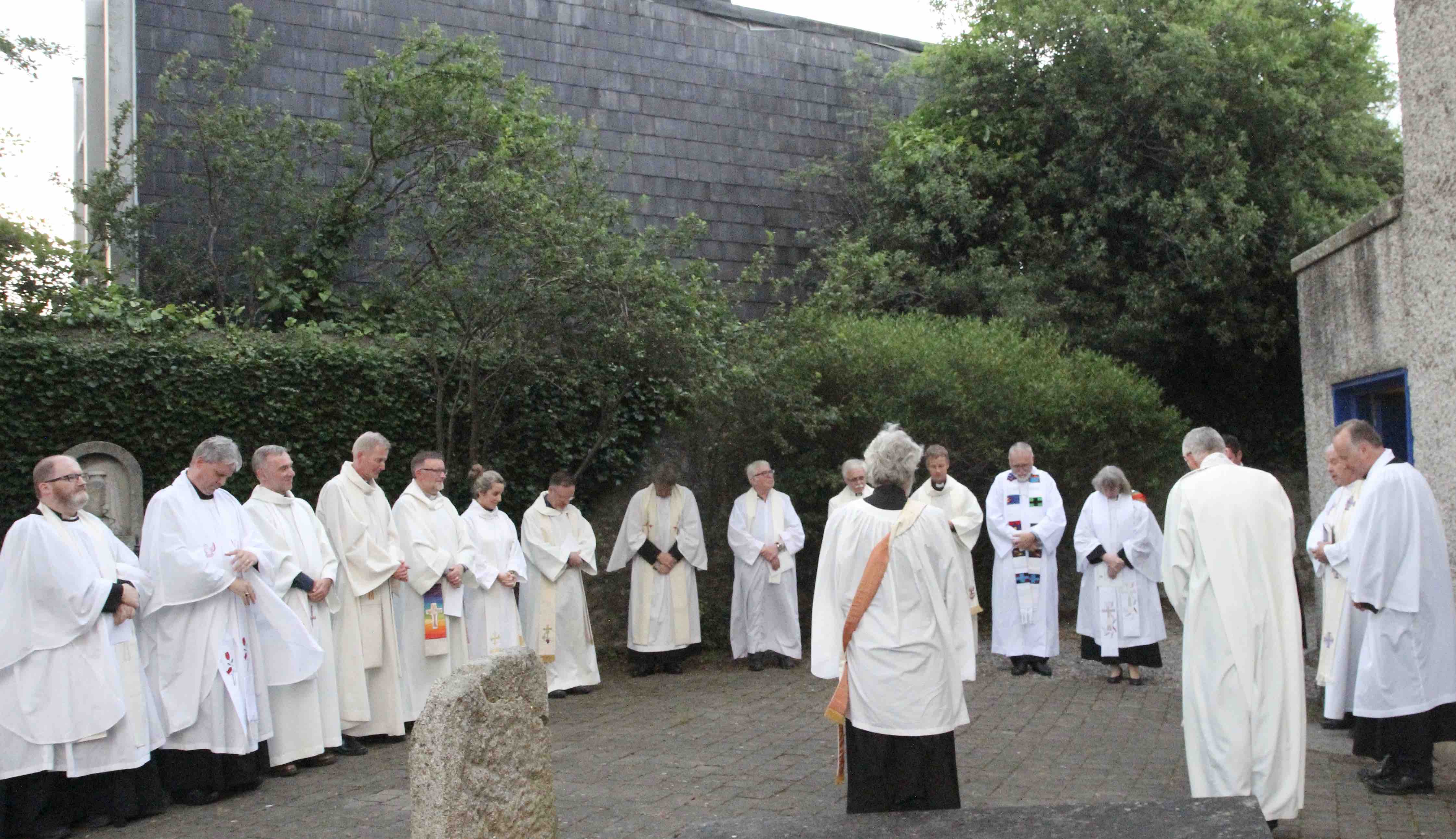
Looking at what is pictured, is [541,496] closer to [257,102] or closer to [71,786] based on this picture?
[71,786]

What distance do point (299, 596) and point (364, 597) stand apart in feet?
2.37

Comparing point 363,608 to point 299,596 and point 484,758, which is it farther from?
point 484,758

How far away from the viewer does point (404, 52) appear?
44.7 feet

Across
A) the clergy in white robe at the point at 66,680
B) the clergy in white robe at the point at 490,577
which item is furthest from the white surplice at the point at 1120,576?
the clergy in white robe at the point at 66,680

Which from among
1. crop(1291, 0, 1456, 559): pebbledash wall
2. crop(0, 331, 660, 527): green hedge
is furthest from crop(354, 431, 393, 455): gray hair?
crop(1291, 0, 1456, 559): pebbledash wall

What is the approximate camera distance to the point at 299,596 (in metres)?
7.86

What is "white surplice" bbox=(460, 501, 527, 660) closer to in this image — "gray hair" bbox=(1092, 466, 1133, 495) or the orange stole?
the orange stole

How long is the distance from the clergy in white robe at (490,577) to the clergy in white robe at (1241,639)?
5.33 meters

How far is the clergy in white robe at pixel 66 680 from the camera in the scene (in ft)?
20.9

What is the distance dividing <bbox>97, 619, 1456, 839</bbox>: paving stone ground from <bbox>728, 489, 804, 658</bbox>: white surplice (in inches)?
61.3

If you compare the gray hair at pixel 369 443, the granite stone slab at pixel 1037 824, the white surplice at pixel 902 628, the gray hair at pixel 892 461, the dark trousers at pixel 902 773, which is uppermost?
the gray hair at pixel 369 443

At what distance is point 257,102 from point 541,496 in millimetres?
6618

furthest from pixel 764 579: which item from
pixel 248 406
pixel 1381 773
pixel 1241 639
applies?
pixel 1241 639

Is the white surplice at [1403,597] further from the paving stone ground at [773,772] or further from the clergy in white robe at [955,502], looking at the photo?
the clergy in white robe at [955,502]
